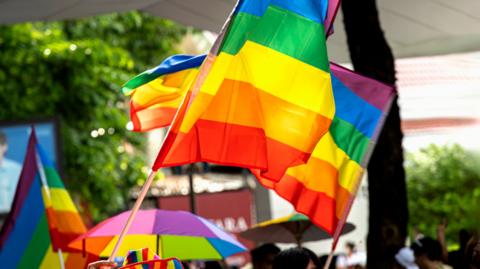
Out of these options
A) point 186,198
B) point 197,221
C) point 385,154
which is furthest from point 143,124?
point 186,198

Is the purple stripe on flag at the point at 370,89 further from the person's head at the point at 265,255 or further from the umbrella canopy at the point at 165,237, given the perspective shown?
the person's head at the point at 265,255

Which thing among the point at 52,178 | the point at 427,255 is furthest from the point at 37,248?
the point at 427,255

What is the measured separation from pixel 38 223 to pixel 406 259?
122 inches

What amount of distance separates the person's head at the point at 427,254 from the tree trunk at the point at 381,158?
1185 mm

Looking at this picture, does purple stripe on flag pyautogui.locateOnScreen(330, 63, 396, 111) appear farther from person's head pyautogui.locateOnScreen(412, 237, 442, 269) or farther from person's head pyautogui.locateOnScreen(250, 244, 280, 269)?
person's head pyautogui.locateOnScreen(250, 244, 280, 269)

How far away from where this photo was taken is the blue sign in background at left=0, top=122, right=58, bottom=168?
2083cm

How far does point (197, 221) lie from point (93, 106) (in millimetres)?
12458

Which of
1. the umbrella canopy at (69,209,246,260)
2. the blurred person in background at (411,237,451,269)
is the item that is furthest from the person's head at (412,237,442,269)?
the umbrella canopy at (69,209,246,260)

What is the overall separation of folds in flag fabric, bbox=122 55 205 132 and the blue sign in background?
10789mm

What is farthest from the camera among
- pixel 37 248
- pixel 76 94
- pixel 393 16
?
pixel 76 94

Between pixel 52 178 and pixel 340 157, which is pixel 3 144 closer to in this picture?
pixel 52 178

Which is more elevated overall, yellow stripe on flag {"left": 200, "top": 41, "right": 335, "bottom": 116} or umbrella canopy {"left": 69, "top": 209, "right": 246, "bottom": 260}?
yellow stripe on flag {"left": 200, "top": 41, "right": 335, "bottom": 116}

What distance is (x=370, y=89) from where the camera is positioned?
9648mm

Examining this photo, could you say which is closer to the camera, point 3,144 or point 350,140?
point 350,140
